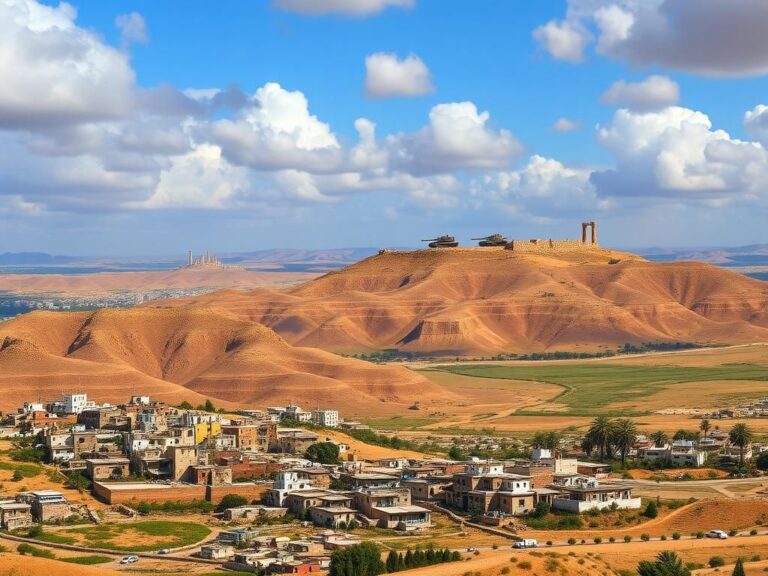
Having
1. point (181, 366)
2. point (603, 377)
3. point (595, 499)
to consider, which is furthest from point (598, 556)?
point (603, 377)

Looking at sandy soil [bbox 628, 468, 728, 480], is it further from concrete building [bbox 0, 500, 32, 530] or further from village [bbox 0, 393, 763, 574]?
concrete building [bbox 0, 500, 32, 530]

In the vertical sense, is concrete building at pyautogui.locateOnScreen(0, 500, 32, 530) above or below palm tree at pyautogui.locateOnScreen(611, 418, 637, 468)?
below

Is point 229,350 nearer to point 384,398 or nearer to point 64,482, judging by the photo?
point 384,398

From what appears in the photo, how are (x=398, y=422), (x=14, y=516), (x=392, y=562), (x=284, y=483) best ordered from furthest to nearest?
(x=398, y=422) → (x=284, y=483) → (x=14, y=516) → (x=392, y=562)

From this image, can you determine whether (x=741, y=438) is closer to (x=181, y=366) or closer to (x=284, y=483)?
(x=284, y=483)

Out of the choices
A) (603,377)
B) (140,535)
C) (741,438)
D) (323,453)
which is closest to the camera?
(140,535)

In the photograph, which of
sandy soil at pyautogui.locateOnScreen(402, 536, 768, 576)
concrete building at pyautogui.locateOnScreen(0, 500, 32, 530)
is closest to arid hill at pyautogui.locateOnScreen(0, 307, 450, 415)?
concrete building at pyautogui.locateOnScreen(0, 500, 32, 530)

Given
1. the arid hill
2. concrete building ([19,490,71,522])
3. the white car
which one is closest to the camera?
the white car
